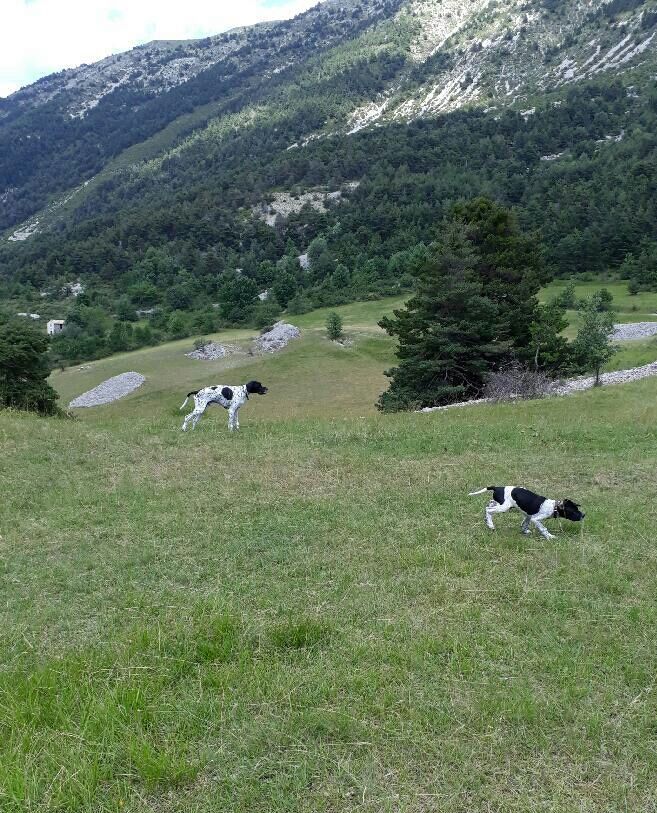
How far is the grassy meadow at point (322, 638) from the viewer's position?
13.9ft

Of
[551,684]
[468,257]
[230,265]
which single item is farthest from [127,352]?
[551,684]

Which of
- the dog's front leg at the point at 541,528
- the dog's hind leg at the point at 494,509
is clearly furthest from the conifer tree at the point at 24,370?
the dog's front leg at the point at 541,528

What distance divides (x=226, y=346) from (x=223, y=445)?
202 ft

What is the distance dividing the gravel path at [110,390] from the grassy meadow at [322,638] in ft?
164

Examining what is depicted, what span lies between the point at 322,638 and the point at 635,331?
5847 centimetres

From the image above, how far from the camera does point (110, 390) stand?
63656 mm

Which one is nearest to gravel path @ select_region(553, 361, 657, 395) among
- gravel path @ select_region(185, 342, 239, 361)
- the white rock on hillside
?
the white rock on hillside

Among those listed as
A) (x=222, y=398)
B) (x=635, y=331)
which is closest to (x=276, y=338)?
(x=635, y=331)

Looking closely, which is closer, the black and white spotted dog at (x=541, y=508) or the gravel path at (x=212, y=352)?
the black and white spotted dog at (x=541, y=508)

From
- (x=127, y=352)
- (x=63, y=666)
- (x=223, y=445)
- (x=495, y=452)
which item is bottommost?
(x=127, y=352)

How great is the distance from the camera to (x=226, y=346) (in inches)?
2990

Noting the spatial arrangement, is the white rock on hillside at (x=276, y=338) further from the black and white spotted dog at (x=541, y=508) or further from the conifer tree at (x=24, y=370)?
the black and white spotted dog at (x=541, y=508)

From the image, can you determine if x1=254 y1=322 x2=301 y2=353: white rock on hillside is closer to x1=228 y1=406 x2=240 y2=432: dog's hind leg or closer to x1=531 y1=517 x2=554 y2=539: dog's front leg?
x1=228 y1=406 x2=240 y2=432: dog's hind leg

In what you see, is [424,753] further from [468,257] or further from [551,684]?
[468,257]
